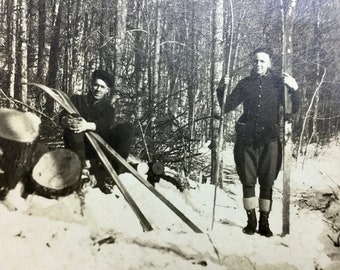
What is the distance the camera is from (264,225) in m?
2.21

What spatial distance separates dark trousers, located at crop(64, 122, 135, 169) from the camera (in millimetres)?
2045

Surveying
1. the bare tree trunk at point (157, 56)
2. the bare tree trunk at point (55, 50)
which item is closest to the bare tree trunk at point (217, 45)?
the bare tree trunk at point (157, 56)

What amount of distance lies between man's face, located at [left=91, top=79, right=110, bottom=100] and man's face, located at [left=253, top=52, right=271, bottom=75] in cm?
82

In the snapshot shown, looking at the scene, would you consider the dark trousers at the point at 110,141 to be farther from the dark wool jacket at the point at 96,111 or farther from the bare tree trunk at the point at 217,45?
the bare tree trunk at the point at 217,45

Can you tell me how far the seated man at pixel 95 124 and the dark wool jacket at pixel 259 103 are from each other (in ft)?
1.99

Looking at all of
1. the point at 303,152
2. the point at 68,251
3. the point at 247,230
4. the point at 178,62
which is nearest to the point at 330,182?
the point at 303,152

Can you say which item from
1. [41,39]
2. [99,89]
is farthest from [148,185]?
[41,39]

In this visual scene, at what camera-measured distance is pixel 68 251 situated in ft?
6.27

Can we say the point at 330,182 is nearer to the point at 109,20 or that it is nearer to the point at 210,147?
the point at 210,147

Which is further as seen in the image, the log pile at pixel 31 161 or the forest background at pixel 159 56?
the forest background at pixel 159 56

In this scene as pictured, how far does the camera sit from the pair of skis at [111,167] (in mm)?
2049

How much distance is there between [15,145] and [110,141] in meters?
0.47

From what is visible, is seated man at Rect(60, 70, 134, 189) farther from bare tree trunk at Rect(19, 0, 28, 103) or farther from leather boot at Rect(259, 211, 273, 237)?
leather boot at Rect(259, 211, 273, 237)

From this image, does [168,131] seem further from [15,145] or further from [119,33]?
[15,145]
